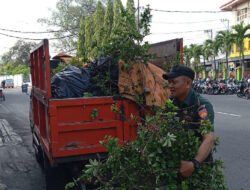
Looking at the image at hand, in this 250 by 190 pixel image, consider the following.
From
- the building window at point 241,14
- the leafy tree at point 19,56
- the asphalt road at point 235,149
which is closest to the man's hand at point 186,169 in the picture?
the asphalt road at point 235,149

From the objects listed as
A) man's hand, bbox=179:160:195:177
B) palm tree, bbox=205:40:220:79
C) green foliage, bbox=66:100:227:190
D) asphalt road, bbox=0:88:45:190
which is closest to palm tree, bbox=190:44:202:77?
palm tree, bbox=205:40:220:79

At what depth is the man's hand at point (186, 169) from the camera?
218 cm

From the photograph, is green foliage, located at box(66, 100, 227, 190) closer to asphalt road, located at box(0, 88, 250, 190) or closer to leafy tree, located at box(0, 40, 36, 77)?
asphalt road, located at box(0, 88, 250, 190)

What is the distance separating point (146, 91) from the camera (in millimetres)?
4066

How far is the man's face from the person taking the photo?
262 cm

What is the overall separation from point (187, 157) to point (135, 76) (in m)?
2.09

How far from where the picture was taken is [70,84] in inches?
170

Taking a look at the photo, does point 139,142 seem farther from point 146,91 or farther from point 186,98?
point 146,91

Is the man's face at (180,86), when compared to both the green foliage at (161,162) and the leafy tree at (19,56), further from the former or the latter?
the leafy tree at (19,56)

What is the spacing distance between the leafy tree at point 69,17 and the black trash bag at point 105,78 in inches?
1875

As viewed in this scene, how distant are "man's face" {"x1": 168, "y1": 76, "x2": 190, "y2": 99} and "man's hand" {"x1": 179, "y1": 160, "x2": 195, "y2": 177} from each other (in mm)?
645

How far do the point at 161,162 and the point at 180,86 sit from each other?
2.30ft

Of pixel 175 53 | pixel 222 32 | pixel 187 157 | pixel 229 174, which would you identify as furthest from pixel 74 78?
pixel 222 32

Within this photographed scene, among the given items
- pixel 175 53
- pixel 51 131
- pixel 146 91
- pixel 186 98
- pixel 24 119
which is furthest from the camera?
pixel 24 119
